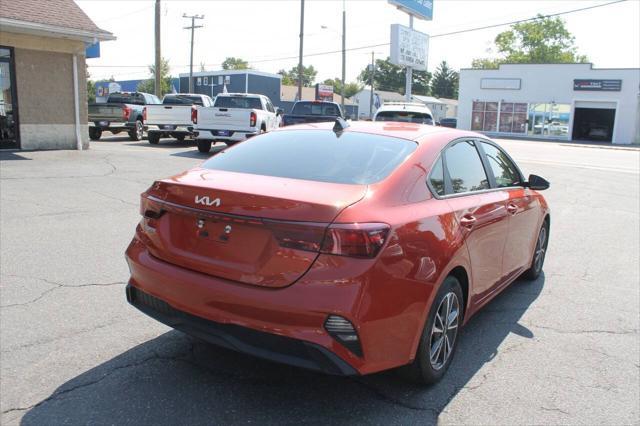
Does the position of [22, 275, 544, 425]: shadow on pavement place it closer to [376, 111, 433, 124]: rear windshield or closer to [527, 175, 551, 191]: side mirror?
[527, 175, 551, 191]: side mirror

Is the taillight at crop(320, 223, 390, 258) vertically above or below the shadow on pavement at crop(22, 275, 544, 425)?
above

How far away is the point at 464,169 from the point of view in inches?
166

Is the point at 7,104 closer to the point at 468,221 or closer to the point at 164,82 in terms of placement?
the point at 468,221

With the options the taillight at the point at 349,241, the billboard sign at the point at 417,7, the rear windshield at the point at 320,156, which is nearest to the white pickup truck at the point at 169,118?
the billboard sign at the point at 417,7

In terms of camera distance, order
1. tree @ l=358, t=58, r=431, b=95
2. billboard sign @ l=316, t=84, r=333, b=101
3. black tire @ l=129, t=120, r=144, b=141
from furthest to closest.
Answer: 1. tree @ l=358, t=58, r=431, b=95
2. billboard sign @ l=316, t=84, r=333, b=101
3. black tire @ l=129, t=120, r=144, b=141

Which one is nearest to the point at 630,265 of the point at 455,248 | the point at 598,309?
the point at 598,309

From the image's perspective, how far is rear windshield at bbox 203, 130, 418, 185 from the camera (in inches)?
137

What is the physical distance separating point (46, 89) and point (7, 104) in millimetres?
1085

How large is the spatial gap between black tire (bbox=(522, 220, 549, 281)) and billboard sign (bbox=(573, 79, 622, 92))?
143ft

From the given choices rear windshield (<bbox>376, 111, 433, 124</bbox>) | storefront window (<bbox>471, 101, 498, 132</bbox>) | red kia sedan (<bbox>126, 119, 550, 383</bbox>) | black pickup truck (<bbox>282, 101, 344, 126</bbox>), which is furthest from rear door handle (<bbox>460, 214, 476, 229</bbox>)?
storefront window (<bbox>471, 101, 498, 132</bbox>)

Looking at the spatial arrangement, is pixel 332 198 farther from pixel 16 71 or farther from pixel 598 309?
pixel 16 71

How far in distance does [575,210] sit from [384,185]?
8.41 m

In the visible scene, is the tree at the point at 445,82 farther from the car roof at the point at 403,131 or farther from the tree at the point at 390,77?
the car roof at the point at 403,131

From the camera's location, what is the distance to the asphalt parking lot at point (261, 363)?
10.4ft
